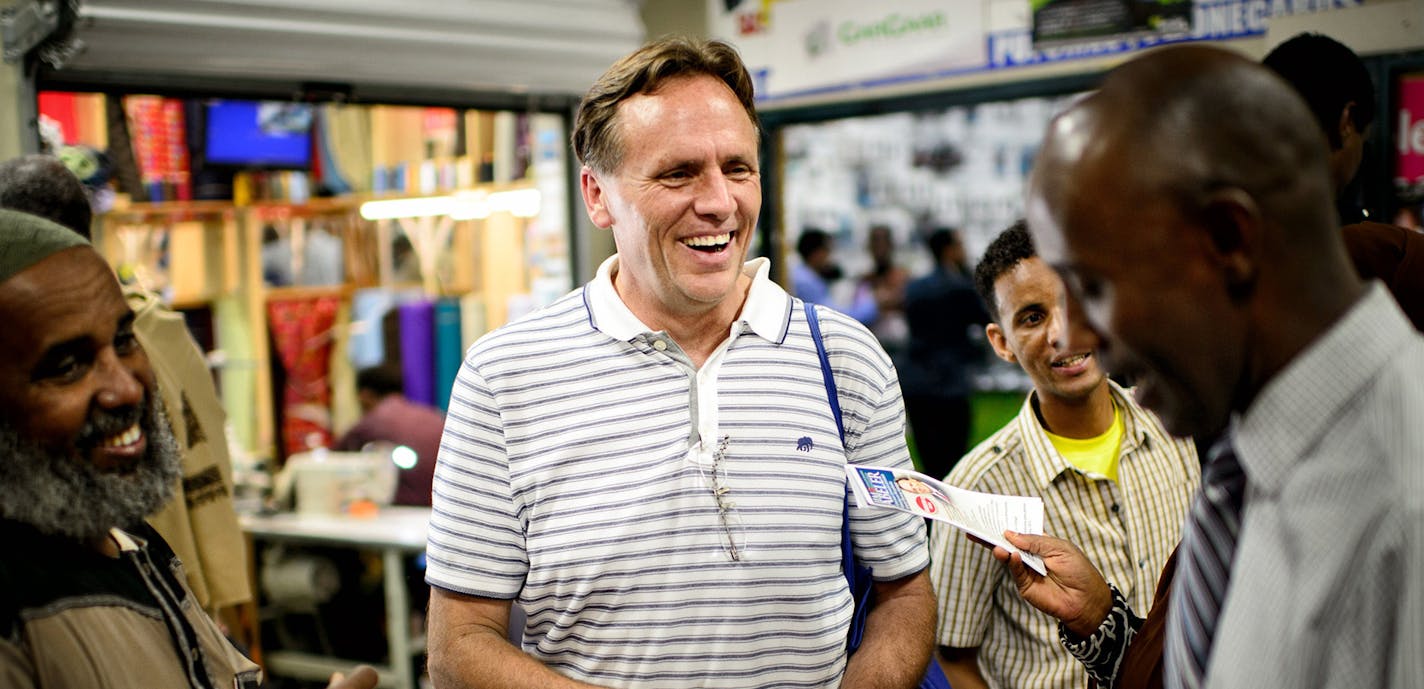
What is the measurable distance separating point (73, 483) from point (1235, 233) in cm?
128

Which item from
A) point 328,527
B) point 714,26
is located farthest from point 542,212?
point 328,527

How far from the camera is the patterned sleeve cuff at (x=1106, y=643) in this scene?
1.76m

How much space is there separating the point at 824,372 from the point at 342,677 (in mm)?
895

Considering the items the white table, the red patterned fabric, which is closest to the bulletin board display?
the white table

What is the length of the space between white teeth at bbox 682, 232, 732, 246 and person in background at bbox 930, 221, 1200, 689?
23.8 inches

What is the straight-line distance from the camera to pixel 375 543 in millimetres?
5109

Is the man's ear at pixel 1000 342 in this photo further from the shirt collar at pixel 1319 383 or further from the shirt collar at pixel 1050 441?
the shirt collar at pixel 1319 383

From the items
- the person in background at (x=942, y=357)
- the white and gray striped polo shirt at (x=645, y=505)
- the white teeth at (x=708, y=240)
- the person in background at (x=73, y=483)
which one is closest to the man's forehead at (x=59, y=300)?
the person in background at (x=73, y=483)

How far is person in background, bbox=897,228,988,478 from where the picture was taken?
5262 mm

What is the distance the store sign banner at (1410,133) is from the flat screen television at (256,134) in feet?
17.2

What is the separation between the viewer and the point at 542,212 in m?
6.16

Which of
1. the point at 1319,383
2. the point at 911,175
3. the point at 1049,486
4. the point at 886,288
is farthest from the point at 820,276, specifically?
the point at 1319,383

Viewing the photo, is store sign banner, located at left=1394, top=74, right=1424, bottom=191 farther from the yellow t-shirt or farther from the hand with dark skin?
→ the hand with dark skin

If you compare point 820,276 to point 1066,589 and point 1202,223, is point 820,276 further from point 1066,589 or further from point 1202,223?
point 1202,223
